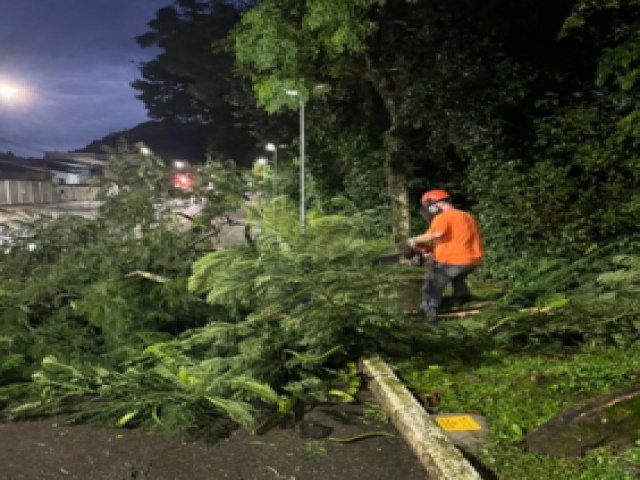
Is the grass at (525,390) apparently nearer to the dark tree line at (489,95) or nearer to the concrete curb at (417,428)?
the concrete curb at (417,428)

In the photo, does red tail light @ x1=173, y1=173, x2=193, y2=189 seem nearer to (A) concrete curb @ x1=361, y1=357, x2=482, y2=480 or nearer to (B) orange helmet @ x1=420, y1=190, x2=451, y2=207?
(B) orange helmet @ x1=420, y1=190, x2=451, y2=207

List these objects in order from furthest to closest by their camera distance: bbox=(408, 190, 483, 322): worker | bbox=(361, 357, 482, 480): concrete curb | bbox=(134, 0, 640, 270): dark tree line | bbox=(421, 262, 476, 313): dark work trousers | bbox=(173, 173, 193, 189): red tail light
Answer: bbox=(173, 173, 193, 189): red tail light
bbox=(134, 0, 640, 270): dark tree line
bbox=(421, 262, 476, 313): dark work trousers
bbox=(408, 190, 483, 322): worker
bbox=(361, 357, 482, 480): concrete curb

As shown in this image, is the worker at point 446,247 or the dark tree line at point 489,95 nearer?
→ the worker at point 446,247

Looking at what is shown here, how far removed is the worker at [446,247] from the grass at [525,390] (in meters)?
1.28

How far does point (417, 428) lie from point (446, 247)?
10.6ft

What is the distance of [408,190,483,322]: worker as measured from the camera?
20.9ft

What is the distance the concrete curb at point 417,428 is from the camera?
10.0 feet

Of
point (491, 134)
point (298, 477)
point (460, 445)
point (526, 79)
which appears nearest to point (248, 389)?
point (298, 477)

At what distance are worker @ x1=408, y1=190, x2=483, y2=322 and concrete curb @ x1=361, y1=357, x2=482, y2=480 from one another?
6.16 ft

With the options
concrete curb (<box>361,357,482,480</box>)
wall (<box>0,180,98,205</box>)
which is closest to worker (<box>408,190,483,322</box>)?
concrete curb (<box>361,357,482,480</box>)

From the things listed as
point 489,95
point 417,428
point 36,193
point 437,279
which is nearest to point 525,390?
point 417,428

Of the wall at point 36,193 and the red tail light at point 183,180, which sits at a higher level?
the red tail light at point 183,180

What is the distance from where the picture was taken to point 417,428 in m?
3.58

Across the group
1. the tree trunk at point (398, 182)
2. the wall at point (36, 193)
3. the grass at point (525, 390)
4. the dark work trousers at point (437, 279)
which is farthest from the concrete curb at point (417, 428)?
the wall at point (36, 193)
